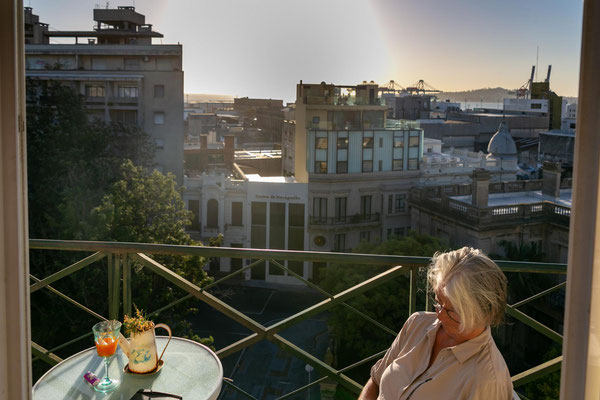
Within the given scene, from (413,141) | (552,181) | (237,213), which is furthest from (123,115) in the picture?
(552,181)

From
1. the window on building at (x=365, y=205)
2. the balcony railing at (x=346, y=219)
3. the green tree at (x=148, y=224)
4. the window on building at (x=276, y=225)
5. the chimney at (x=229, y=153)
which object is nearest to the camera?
the green tree at (x=148, y=224)

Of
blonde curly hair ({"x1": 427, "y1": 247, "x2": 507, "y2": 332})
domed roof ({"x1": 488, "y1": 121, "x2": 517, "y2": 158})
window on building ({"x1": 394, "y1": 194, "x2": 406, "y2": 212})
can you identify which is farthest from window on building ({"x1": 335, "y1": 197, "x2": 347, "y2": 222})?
blonde curly hair ({"x1": 427, "y1": 247, "x2": 507, "y2": 332})

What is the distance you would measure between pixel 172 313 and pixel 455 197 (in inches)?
597

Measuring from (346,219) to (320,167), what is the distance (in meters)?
2.44

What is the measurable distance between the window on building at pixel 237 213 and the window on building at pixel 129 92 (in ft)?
23.2

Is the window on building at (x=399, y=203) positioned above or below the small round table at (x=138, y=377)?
below

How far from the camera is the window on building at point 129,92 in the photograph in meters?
27.0

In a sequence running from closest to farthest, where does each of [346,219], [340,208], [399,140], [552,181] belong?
[552,181], [346,219], [340,208], [399,140]

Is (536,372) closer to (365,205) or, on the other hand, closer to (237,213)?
(237,213)

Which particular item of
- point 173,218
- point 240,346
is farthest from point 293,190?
point 240,346

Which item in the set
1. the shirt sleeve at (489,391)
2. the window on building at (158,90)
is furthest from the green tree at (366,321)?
the window on building at (158,90)

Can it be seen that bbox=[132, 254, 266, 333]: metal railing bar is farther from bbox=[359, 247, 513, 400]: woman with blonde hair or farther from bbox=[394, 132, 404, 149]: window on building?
bbox=[394, 132, 404, 149]: window on building

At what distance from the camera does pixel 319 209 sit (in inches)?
987

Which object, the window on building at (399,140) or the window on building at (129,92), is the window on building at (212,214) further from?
the window on building at (399,140)
